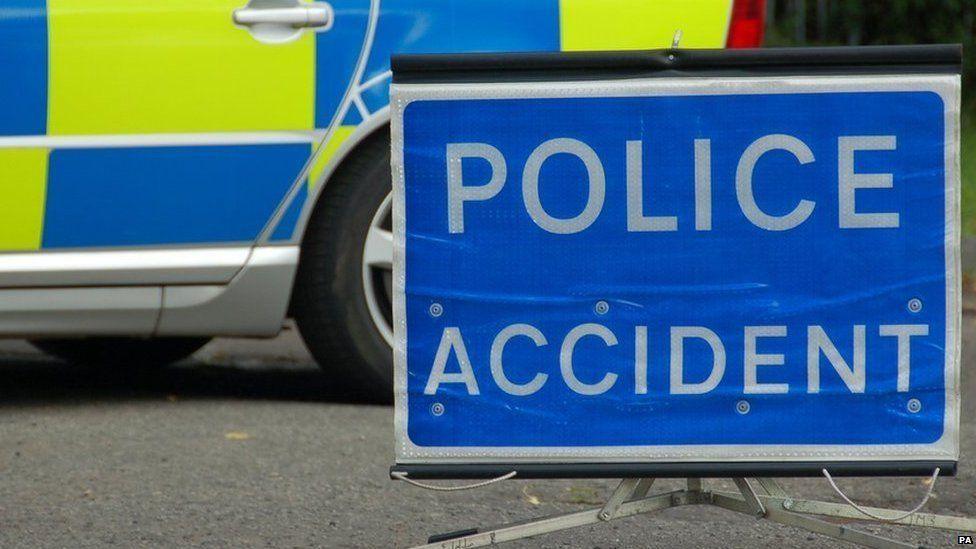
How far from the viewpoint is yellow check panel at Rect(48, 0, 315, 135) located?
4645 millimetres

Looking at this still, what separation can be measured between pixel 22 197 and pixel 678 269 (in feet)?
7.78

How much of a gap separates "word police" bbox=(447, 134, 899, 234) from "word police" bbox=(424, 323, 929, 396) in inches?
7.1

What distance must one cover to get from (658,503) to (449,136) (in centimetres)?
77

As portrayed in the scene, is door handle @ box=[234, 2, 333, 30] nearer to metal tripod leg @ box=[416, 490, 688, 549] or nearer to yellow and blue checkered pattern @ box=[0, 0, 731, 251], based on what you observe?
yellow and blue checkered pattern @ box=[0, 0, 731, 251]

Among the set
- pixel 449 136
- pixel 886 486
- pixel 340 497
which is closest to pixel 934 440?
pixel 449 136

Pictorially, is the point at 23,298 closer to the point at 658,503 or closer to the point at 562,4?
the point at 562,4

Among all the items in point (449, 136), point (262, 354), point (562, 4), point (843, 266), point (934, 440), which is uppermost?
point (562, 4)

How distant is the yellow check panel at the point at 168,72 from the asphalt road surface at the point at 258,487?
85 cm

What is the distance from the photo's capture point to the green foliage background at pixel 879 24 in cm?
1587

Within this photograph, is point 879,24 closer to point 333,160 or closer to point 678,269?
point 333,160

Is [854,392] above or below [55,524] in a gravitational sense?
above

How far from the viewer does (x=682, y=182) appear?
9.56 ft

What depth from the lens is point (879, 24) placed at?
1611cm

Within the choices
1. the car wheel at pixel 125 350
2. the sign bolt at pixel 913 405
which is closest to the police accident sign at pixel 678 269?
the sign bolt at pixel 913 405
